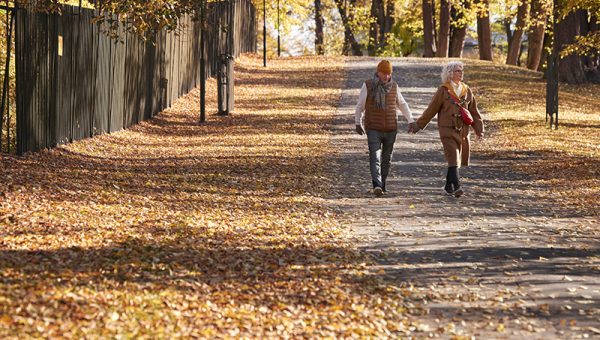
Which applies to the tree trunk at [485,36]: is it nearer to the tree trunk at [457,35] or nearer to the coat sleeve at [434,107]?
the tree trunk at [457,35]

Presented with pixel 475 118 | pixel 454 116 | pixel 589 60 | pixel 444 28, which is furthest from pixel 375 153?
pixel 444 28

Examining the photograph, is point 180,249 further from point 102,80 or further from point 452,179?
point 102,80

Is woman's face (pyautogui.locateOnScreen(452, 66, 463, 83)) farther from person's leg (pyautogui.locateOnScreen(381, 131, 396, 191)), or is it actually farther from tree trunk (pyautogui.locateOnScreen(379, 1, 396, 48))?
tree trunk (pyautogui.locateOnScreen(379, 1, 396, 48))

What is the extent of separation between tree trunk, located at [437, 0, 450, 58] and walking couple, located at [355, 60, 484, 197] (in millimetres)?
34217

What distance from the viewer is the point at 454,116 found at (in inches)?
544

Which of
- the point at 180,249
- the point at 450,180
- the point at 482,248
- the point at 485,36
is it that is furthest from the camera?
the point at 485,36

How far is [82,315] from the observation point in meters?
7.17

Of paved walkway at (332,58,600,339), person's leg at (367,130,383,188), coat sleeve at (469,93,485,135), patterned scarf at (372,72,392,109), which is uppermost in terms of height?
patterned scarf at (372,72,392,109)

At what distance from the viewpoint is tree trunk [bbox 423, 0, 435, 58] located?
49875mm

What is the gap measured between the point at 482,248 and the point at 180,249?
2.85 m

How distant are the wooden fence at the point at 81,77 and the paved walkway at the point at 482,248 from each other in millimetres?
4497

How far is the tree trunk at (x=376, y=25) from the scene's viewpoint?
201 ft

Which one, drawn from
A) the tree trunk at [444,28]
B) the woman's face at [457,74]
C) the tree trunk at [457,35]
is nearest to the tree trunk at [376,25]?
the tree trunk at [457,35]

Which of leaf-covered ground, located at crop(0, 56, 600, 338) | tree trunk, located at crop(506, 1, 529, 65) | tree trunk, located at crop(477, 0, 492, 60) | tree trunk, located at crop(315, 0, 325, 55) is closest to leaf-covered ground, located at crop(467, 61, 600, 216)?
leaf-covered ground, located at crop(0, 56, 600, 338)
